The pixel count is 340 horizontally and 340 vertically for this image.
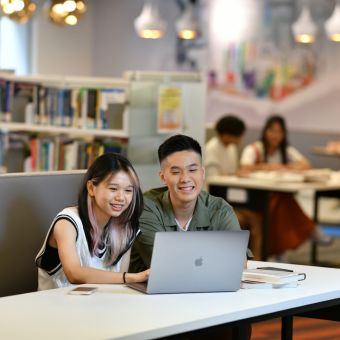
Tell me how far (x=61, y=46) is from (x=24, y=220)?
10146mm

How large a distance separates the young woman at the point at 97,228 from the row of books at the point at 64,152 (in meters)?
4.05

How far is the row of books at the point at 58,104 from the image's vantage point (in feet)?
26.8

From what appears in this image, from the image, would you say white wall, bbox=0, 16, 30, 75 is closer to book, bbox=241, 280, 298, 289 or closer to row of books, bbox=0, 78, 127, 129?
row of books, bbox=0, 78, 127, 129

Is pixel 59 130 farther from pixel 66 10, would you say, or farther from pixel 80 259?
pixel 80 259

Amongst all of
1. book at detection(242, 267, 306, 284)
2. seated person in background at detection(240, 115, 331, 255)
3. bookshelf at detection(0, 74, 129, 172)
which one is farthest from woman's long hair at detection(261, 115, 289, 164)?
book at detection(242, 267, 306, 284)

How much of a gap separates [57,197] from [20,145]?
4.30m

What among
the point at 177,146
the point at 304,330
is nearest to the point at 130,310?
the point at 177,146

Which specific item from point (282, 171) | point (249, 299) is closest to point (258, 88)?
point (282, 171)

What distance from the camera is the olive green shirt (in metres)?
4.16

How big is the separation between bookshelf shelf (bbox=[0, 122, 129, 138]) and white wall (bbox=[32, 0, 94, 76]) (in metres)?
4.73

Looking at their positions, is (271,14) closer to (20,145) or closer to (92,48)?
(92,48)

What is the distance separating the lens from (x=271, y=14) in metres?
13.0

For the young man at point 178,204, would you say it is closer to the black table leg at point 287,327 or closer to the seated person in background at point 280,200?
the black table leg at point 287,327

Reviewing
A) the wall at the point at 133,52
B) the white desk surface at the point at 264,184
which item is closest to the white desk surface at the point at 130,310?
the white desk surface at the point at 264,184
